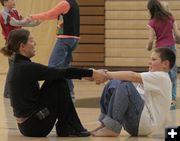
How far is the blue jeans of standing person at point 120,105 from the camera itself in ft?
13.1

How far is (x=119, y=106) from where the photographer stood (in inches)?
157

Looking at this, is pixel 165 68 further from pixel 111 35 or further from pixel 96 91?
pixel 111 35

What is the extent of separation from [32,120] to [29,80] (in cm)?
32

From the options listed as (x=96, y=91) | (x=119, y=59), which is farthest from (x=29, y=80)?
(x=119, y=59)

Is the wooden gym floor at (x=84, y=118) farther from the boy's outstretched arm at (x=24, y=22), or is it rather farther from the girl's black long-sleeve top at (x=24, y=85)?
the boy's outstretched arm at (x=24, y=22)

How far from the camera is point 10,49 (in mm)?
4199

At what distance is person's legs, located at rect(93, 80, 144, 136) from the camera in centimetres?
399

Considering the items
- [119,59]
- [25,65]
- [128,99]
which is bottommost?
[119,59]

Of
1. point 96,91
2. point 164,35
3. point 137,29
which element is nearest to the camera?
point 164,35

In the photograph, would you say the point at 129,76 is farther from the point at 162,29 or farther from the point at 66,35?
the point at 66,35

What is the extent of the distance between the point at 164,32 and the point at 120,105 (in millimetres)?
2621

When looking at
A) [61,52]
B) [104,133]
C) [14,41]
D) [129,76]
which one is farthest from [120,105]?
[61,52]

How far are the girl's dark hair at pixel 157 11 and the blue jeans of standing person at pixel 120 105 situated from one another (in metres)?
2.29

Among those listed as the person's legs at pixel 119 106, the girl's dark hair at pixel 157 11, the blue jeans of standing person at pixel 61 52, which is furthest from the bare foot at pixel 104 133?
the blue jeans of standing person at pixel 61 52
